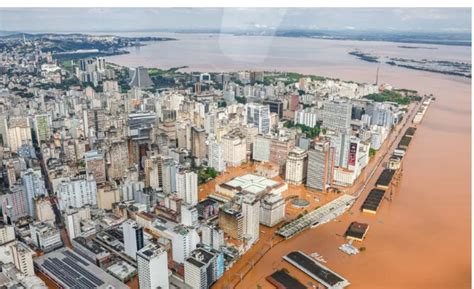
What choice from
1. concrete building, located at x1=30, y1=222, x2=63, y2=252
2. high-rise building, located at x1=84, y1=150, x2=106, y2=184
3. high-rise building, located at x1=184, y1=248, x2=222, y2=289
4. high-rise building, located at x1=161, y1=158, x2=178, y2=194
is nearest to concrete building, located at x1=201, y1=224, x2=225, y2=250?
high-rise building, located at x1=184, y1=248, x2=222, y2=289

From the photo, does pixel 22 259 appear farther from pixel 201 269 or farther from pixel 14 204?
pixel 201 269

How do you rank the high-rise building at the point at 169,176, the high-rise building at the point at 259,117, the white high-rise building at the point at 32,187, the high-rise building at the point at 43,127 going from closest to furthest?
the white high-rise building at the point at 32,187, the high-rise building at the point at 169,176, the high-rise building at the point at 43,127, the high-rise building at the point at 259,117

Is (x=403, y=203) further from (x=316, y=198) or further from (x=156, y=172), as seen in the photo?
(x=156, y=172)

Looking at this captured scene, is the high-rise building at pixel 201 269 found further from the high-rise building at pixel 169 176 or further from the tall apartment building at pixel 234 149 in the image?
the tall apartment building at pixel 234 149

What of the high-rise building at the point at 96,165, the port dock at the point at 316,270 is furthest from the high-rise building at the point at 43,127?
the port dock at the point at 316,270

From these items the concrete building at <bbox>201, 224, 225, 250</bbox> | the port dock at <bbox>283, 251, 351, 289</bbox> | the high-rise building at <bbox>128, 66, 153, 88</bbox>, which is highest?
the high-rise building at <bbox>128, 66, 153, 88</bbox>

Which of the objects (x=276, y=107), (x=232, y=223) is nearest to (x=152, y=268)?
(x=232, y=223)

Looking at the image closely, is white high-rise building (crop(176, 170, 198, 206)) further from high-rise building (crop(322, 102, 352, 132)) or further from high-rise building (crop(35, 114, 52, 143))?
high-rise building (crop(322, 102, 352, 132))
